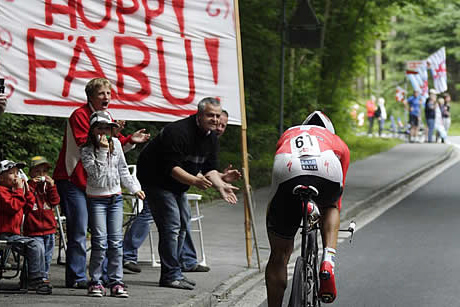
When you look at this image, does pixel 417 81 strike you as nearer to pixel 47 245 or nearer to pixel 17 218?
pixel 47 245

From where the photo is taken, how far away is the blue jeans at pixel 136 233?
10.4m

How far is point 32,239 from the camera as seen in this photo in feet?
29.1

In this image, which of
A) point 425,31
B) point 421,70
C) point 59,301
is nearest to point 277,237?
point 59,301

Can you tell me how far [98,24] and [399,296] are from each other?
4.01m

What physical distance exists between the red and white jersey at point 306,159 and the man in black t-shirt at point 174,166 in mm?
1889

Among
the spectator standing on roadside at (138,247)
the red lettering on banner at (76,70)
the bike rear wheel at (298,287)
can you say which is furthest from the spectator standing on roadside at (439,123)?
the bike rear wheel at (298,287)

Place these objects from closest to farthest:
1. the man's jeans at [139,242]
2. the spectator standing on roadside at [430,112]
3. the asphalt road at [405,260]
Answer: the asphalt road at [405,260], the man's jeans at [139,242], the spectator standing on roadside at [430,112]

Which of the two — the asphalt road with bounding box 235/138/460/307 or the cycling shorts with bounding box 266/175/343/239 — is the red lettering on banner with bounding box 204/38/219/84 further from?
the cycling shorts with bounding box 266/175/343/239

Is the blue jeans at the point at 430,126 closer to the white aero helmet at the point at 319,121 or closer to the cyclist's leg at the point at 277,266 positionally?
the white aero helmet at the point at 319,121

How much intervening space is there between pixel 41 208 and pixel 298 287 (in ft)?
11.0

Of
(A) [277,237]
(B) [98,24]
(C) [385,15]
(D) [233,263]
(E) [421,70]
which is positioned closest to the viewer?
(A) [277,237]

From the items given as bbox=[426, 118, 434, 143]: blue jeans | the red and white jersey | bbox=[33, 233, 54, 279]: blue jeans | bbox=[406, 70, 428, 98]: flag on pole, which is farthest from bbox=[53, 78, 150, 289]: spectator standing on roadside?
bbox=[406, 70, 428, 98]: flag on pole

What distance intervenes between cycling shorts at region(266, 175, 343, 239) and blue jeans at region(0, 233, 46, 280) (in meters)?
2.77

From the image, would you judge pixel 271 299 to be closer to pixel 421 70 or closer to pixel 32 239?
pixel 32 239
